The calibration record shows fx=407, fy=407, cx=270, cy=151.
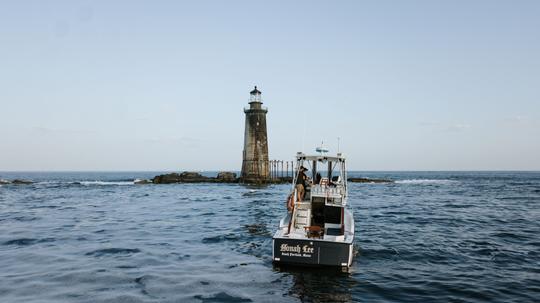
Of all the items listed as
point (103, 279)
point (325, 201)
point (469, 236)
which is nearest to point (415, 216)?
point (469, 236)

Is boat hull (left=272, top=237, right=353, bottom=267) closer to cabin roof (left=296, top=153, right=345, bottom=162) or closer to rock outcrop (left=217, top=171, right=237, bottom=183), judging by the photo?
cabin roof (left=296, top=153, right=345, bottom=162)

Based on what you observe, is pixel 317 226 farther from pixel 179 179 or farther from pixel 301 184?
pixel 179 179

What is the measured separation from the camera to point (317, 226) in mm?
16750

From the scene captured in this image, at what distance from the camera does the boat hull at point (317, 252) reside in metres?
14.1

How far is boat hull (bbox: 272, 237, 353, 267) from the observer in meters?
14.1

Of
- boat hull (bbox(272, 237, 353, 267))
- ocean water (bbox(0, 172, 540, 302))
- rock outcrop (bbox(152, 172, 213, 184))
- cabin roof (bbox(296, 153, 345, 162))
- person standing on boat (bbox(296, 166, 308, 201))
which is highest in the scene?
cabin roof (bbox(296, 153, 345, 162))

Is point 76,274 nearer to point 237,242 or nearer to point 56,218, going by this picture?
point 237,242

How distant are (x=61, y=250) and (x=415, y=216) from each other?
24287 mm

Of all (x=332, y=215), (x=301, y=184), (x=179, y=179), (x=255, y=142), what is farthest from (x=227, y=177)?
(x=332, y=215)

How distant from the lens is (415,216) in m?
31.4

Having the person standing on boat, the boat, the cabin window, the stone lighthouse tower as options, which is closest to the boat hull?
the boat

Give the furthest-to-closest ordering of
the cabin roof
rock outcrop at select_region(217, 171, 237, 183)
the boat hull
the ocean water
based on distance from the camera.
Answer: rock outcrop at select_region(217, 171, 237, 183) → the cabin roof → the boat hull → the ocean water

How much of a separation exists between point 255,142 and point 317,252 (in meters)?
51.2

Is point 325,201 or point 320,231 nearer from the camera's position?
point 320,231
